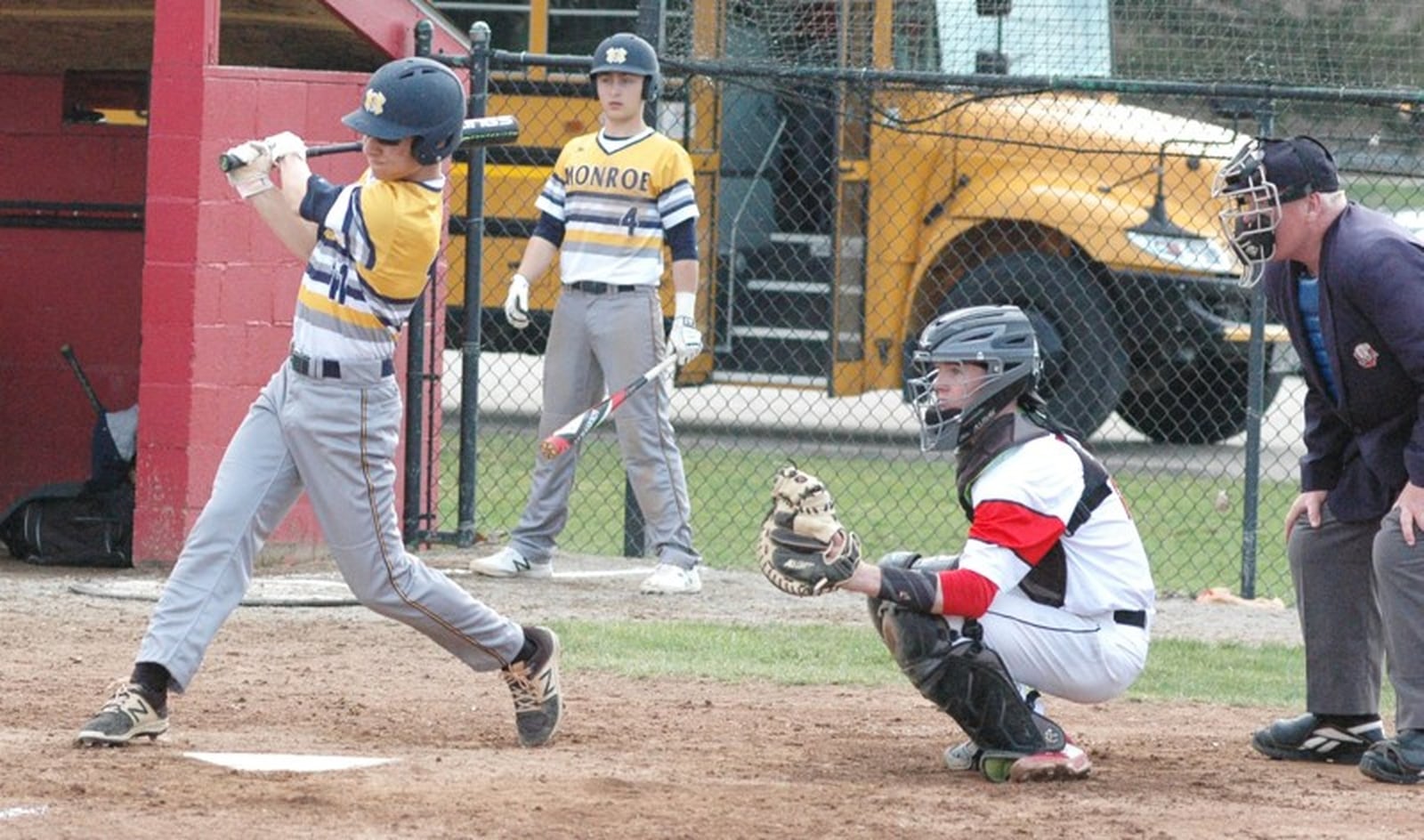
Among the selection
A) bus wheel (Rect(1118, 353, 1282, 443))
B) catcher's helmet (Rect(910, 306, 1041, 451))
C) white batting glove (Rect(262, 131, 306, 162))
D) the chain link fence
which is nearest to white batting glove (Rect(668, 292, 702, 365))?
the chain link fence

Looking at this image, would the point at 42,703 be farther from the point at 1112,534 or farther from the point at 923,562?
the point at 1112,534

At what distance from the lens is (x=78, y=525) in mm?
9219

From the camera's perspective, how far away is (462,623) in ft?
19.2

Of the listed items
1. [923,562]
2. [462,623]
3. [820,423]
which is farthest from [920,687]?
[820,423]

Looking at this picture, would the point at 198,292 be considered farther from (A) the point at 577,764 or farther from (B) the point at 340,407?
(A) the point at 577,764

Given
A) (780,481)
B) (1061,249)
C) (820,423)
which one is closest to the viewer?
(780,481)

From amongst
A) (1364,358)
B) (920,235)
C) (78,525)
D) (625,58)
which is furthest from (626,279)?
(920,235)

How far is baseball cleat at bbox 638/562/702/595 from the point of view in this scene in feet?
29.2

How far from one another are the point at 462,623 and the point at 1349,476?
2.40m

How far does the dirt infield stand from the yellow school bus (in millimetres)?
6053

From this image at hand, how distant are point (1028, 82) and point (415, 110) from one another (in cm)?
396

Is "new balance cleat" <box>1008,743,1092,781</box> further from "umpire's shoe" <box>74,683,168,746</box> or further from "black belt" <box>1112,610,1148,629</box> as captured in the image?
"umpire's shoe" <box>74,683,168,746</box>

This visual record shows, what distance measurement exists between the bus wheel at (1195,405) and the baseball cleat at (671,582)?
5782 millimetres

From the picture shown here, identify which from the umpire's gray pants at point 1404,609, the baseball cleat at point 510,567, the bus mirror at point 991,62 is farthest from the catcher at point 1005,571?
the bus mirror at point 991,62
